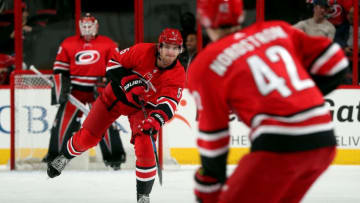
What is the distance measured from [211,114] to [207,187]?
0.25 m

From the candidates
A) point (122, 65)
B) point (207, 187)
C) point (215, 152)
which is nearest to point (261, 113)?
point (215, 152)

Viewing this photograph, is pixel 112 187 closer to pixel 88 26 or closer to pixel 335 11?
pixel 88 26

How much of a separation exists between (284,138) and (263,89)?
145 mm

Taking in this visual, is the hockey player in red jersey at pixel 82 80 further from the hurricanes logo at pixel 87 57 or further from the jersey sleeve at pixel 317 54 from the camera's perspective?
the jersey sleeve at pixel 317 54

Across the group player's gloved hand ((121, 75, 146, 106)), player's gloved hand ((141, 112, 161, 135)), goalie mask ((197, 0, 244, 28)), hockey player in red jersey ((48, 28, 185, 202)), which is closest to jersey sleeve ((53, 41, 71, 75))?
hockey player in red jersey ((48, 28, 185, 202))

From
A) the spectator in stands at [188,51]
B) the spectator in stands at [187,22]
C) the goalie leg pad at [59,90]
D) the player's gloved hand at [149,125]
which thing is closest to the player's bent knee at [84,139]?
the player's gloved hand at [149,125]

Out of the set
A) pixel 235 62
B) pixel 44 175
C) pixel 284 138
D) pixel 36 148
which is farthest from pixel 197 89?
pixel 36 148

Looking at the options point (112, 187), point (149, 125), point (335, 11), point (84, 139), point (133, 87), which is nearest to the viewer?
point (149, 125)

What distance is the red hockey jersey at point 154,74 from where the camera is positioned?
409 centimetres

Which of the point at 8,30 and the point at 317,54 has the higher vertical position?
the point at 317,54

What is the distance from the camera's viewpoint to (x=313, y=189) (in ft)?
15.6

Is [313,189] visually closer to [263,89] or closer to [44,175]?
[44,175]

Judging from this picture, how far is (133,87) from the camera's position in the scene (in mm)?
4172

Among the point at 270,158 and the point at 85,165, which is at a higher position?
the point at 270,158
